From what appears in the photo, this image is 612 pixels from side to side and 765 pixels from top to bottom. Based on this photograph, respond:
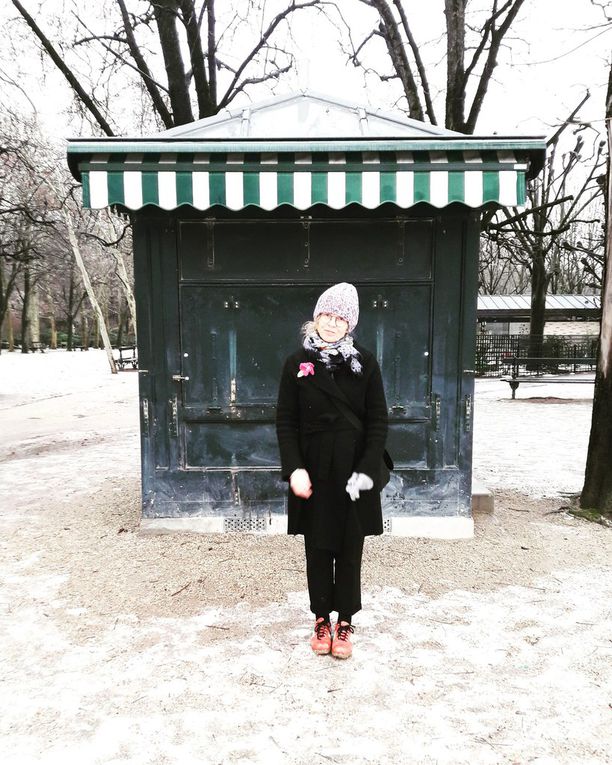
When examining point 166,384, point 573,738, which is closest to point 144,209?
point 166,384

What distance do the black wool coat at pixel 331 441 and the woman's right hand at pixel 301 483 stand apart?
38mm

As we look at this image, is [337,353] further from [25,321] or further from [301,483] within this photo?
[25,321]

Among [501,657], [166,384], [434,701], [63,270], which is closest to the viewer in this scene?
[434,701]

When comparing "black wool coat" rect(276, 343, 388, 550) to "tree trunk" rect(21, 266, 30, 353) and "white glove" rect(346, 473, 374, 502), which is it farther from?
"tree trunk" rect(21, 266, 30, 353)

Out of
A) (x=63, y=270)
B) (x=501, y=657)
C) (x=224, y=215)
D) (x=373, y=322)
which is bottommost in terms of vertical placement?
(x=501, y=657)

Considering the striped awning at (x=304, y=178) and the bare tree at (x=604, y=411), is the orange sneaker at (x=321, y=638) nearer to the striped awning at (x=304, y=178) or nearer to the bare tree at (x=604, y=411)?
the striped awning at (x=304, y=178)

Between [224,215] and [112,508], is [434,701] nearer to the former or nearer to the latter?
[224,215]

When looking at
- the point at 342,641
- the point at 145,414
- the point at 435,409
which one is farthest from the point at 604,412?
the point at 145,414

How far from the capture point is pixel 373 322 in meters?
4.57

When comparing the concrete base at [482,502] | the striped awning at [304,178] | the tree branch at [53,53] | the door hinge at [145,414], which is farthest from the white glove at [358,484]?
the tree branch at [53,53]

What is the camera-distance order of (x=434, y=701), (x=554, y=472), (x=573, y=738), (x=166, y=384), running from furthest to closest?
(x=554, y=472) → (x=166, y=384) → (x=434, y=701) → (x=573, y=738)

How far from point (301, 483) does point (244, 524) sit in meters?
2.06

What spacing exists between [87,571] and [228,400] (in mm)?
1642

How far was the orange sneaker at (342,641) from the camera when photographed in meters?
2.94
